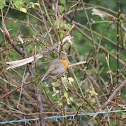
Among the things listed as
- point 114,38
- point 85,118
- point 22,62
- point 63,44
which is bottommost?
point 85,118

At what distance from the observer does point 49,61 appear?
3.58 metres

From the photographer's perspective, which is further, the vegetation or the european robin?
the european robin

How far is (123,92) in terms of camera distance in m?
4.60

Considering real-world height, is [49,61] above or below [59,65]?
below

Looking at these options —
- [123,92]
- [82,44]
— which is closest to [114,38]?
[82,44]

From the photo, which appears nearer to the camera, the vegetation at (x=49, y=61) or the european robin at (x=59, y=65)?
the vegetation at (x=49, y=61)

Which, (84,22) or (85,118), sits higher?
(84,22)

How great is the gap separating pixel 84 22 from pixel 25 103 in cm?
219

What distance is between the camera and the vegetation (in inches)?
91.9

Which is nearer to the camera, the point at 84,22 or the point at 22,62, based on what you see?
the point at 22,62

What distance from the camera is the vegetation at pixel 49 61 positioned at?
2334 millimetres

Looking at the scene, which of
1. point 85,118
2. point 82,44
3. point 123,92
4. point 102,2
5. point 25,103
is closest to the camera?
point 25,103

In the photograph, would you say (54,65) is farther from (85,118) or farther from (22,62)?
(85,118)

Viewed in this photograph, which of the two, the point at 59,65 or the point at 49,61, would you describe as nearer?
the point at 59,65
